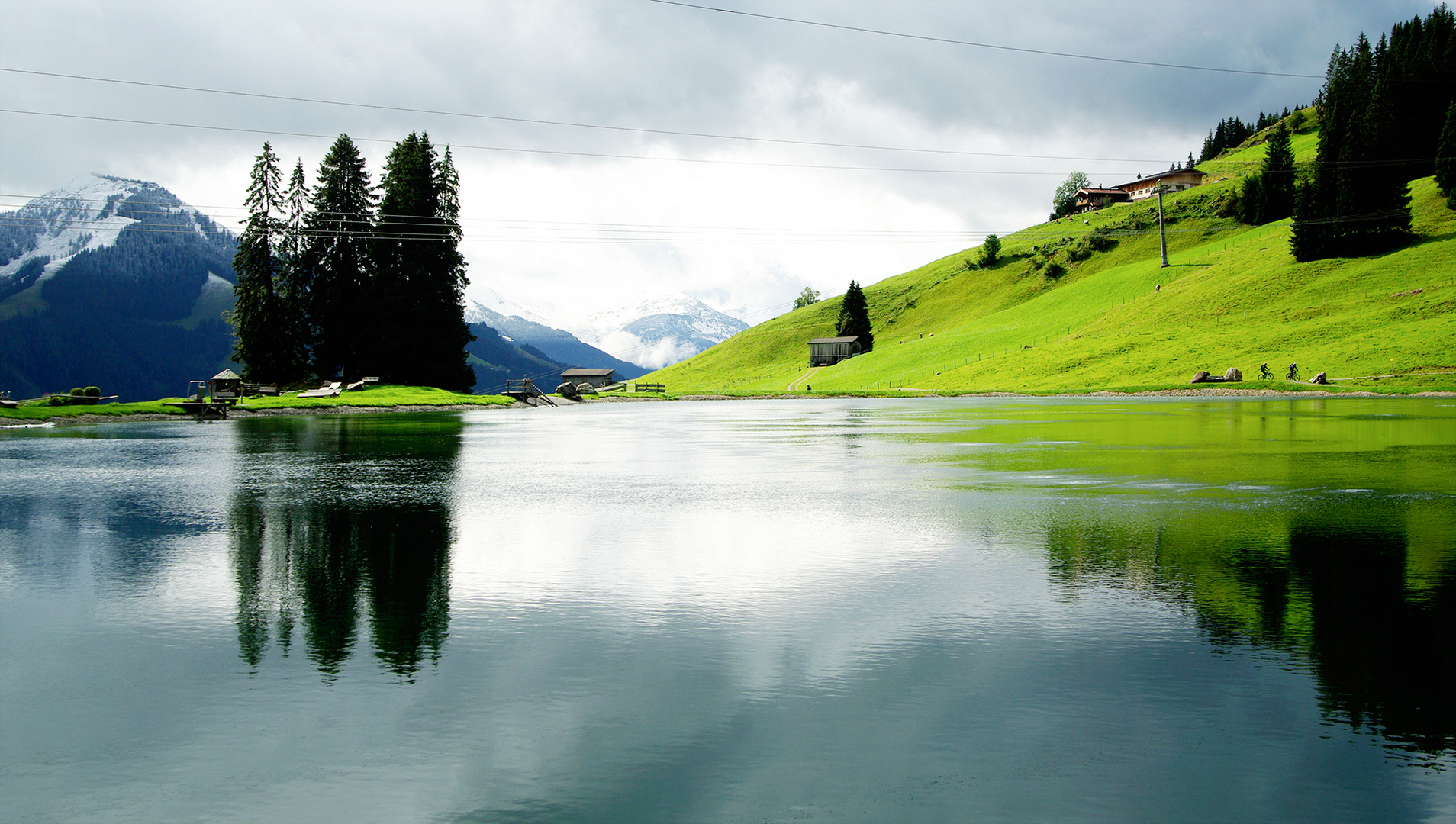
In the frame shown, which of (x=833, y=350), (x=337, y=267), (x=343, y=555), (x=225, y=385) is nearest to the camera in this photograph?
(x=343, y=555)

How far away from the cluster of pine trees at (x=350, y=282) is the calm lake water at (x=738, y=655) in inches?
2918

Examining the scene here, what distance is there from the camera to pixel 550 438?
145 ft

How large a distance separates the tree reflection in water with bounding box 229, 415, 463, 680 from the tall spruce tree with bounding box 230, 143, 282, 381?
65.8 metres

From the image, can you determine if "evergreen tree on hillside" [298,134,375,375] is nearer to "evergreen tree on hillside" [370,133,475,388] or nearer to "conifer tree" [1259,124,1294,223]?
"evergreen tree on hillside" [370,133,475,388]

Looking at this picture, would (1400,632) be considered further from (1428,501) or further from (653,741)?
(1428,501)

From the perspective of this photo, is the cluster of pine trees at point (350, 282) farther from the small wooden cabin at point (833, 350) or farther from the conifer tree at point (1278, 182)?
the conifer tree at point (1278, 182)

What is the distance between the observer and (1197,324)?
109 meters

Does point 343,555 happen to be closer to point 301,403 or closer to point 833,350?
point 301,403

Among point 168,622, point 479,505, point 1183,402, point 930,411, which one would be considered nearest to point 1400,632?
point 168,622

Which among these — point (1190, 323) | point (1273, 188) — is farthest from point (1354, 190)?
point (1273, 188)

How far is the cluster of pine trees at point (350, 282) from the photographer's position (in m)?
91.7

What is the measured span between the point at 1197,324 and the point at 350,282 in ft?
319

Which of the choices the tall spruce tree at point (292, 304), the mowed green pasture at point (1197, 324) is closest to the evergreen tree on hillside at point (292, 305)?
the tall spruce tree at point (292, 304)

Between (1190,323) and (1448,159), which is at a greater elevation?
(1448,159)
